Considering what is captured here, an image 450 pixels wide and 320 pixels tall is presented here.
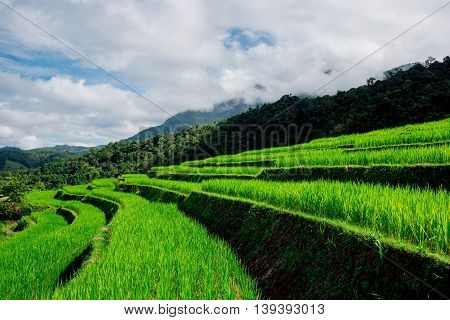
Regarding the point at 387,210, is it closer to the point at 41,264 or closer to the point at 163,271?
the point at 163,271

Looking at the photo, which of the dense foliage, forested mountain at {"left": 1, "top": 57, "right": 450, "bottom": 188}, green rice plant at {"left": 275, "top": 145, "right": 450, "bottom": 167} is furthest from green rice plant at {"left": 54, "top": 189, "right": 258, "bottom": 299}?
the dense foliage

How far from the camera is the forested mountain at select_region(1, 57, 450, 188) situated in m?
29.9

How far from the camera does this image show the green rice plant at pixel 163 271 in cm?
351

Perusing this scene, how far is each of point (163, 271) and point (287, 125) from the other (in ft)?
166

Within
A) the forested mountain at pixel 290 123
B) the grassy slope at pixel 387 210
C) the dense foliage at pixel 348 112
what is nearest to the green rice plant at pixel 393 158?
Answer: the grassy slope at pixel 387 210

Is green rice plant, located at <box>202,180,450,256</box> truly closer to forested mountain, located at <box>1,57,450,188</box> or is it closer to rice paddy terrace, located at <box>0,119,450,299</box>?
rice paddy terrace, located at <box>0,119,450,299</box>

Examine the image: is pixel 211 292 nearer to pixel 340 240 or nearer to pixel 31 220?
pixel 340 240

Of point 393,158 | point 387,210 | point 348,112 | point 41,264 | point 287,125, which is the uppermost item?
point 348,112

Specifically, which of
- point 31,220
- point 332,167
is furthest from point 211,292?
point 31,220

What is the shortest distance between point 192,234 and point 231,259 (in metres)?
1.88

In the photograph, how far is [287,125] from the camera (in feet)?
174

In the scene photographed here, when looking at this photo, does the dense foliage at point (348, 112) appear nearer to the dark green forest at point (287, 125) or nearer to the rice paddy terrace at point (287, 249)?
the dark green forest at point (287, 125)

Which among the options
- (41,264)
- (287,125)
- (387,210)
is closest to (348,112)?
(287,125)
